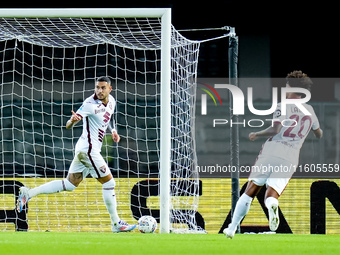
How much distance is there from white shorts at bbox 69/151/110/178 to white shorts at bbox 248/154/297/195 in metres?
1.79

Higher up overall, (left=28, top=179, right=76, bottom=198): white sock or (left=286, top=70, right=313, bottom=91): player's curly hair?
(left=286, top=70, right=313, bottom=91): player's curly hair

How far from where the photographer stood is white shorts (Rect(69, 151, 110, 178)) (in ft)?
26.4

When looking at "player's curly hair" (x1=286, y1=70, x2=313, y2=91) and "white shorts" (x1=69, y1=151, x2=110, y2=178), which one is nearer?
"player's curly hair" (x1=286, y1=70, x2=313, y2=91)

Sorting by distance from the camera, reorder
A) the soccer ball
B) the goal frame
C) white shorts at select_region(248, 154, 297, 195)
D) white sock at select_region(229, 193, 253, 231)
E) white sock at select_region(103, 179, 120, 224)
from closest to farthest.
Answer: white shorts at select_region(248, 154, 297, 195) → white sock at select_region(229, 193, 253, 231) → the goal frame → the soccer ball → white sock at select_region(103, 179, 120, 224)

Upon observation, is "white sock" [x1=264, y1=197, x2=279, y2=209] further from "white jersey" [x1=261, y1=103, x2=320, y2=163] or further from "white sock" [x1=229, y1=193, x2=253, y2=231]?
"white jersey" [x1=261, y1=103, x2=320, y2=163]

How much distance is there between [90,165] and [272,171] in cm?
212

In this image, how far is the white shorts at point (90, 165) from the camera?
805cm

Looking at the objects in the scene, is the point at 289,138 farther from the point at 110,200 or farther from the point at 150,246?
the point at 110,200

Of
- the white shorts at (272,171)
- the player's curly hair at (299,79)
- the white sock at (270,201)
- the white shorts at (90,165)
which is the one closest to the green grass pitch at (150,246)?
the white sock at (270,201)

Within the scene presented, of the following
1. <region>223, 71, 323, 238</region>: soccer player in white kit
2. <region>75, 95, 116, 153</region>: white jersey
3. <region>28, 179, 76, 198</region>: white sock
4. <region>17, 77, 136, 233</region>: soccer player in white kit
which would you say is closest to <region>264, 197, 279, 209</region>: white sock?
<region>223, 71, 323, 238</region>: soccer player in white kit

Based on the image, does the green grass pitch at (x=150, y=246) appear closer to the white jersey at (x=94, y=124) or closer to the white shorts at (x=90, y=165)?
the white shorts at (x=90, y=165)

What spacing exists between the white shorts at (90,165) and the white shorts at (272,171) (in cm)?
179

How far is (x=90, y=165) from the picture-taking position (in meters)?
8.12

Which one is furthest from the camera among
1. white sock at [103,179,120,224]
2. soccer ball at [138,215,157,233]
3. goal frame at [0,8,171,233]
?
white sock at [103,179,120,224]
